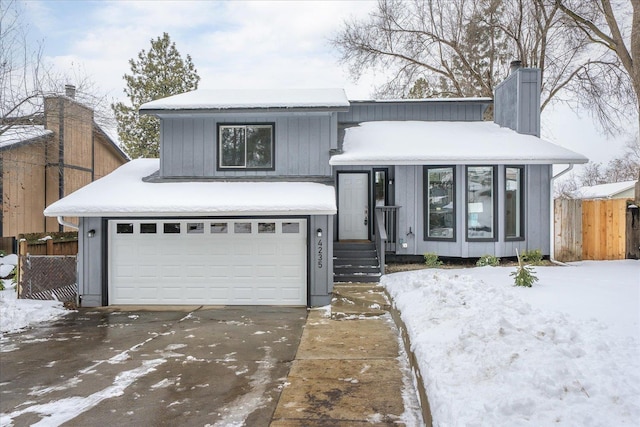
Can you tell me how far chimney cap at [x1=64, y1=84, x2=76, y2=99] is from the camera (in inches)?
609

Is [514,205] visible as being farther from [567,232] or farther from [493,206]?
[567,232]

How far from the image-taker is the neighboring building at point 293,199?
1042 centimetres

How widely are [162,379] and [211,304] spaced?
4.92 metres

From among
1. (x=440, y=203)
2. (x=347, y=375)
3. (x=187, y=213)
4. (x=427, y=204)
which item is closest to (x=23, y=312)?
(x=187, y=213)

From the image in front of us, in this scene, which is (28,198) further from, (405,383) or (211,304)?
Result: (405,383)

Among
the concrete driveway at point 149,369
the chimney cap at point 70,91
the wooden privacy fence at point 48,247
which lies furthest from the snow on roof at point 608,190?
the wooden privacy fence at point 48,247

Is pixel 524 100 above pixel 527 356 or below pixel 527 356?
above

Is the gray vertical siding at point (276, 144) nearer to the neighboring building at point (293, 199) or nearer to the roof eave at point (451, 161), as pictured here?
the neighboring building at point (293, 199)

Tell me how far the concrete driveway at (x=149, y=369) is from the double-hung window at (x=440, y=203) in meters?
4.87

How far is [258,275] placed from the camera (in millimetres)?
10508

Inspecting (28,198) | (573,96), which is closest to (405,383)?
(28,198)

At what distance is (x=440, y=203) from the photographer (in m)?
12.2

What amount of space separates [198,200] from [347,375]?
5.81m

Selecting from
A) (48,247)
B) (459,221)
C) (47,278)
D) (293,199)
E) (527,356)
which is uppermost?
(293,199)
